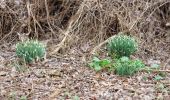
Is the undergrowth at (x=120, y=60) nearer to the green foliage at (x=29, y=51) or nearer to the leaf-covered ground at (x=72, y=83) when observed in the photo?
the leaf-covered ground at (x=72, y=83)

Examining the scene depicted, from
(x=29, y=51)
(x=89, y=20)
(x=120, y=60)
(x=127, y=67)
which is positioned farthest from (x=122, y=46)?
(x=29, y=51)

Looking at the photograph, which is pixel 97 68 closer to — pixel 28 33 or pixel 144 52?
pixel 144 52

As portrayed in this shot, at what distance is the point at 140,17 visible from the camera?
27.5 ft

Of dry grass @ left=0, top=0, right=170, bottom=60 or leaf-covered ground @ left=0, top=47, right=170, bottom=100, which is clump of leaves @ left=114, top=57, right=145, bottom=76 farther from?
dry grass @ left=0, top=0, right=170, bottom=60

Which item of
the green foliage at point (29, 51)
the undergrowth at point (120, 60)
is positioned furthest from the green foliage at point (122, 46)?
the green foliage at point (29, 51)

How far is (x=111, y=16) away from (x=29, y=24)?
1515 mm

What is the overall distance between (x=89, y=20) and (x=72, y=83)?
89.8 inches

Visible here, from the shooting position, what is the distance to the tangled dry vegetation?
26.5 ft

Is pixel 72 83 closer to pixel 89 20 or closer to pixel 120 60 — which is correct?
pixel 120 60

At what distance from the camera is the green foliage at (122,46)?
284 inches

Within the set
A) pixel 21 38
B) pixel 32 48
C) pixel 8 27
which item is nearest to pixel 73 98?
pixel 32 48

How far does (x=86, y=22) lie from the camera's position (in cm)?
830

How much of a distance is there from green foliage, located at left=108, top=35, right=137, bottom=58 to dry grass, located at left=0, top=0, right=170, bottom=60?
70 centimetres

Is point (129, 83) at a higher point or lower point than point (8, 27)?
lower
